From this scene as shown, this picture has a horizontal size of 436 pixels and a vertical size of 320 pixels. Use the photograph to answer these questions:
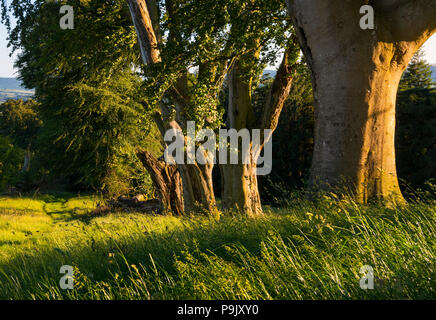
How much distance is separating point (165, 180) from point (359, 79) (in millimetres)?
9517

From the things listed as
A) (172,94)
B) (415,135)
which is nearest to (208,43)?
(172,94)

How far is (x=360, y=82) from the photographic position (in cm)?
495

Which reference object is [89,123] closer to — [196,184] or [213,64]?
[196,184]

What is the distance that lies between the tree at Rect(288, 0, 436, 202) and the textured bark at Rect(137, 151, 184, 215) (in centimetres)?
874

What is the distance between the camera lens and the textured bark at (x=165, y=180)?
13.1 meters

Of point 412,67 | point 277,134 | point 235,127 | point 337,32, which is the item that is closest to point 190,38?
point 235,127

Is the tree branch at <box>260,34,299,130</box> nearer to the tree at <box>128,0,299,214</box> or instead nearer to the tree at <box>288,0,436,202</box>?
the tree at <box>128,0,299,214</box>

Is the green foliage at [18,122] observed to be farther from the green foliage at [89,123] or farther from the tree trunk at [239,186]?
the tree trunk at [239,186]

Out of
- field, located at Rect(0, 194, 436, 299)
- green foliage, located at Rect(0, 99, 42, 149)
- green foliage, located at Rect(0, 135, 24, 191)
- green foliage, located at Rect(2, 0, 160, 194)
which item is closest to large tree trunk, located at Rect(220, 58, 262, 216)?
field, located at Rect(0, 194, 436, 299)

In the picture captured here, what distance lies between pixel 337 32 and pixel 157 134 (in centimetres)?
2136

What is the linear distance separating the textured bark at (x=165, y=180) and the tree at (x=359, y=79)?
8.74m

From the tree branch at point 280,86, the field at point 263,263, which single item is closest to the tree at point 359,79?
the field at point 263,263

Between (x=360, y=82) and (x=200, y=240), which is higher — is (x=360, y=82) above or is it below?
above
